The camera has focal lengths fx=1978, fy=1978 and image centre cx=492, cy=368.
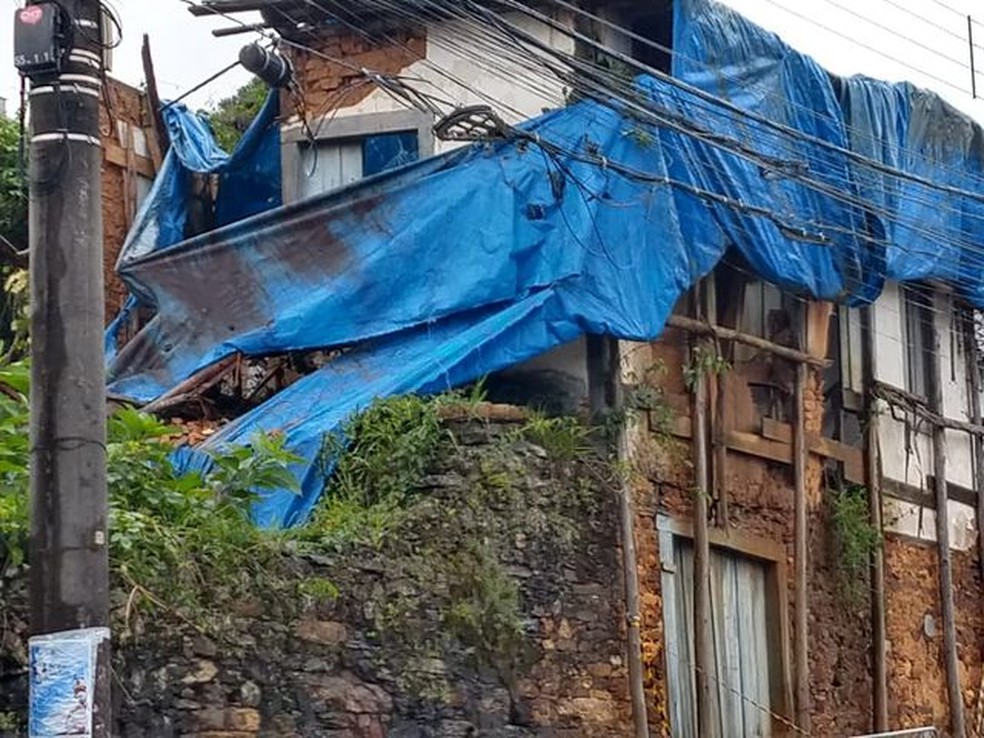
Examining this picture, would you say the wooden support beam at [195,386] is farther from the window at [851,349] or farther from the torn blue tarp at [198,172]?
the window at [851,349]

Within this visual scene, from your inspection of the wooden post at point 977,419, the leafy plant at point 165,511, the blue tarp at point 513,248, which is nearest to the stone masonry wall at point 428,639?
the leafy plant at point 165,511

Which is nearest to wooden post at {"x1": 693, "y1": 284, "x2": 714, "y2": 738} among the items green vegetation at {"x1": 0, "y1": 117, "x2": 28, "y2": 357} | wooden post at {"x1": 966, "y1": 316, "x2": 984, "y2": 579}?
wooden post at {"x1": 966, "y1": 316, "x2": 984, "y2": 579}

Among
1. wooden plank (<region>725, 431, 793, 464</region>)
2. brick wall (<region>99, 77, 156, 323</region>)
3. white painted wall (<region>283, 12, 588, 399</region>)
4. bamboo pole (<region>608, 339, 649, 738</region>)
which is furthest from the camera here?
brick wall (<region>99, 77, 156, 323</region>)

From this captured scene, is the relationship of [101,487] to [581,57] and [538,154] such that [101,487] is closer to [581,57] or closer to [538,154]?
[538,154]

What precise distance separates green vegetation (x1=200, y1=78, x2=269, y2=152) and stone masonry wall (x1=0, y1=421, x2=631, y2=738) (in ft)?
21.5

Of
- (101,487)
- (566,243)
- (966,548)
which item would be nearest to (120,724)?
(101,487)

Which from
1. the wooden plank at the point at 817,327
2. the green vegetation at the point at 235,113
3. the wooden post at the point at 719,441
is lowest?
the wooden post at the point at 719,441

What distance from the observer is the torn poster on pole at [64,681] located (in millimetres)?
6809

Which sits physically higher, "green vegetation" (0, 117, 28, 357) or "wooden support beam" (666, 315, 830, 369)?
"green vegetation" (0, 117, 28, 357)

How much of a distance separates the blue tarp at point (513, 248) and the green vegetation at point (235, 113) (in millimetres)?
3712

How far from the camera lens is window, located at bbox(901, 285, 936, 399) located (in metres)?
18.5

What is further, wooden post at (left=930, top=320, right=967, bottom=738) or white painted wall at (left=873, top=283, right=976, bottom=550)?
white painted wall at (left=873, top=283, right=976, bottom=550)

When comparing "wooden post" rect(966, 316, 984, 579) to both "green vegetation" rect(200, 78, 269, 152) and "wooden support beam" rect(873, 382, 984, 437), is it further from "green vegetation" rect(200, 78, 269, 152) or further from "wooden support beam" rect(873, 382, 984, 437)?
"green vegetation" rect(200, 78, 269, 152)

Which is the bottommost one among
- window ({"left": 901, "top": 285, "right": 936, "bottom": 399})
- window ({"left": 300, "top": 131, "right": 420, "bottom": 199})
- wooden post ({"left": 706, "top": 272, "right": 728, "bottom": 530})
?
wooden post ({"left": 706, "top": 272, "right": 728, "bottom": 530})
